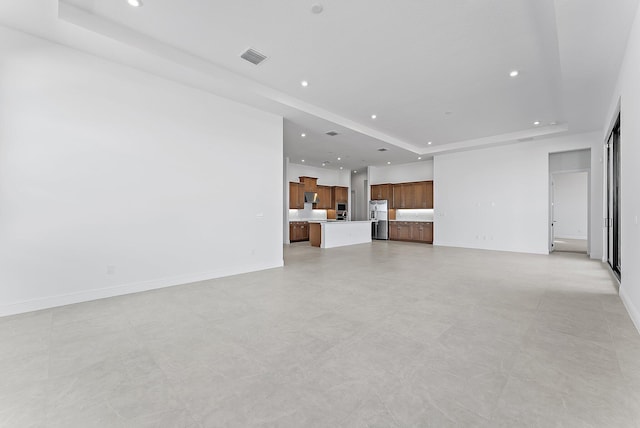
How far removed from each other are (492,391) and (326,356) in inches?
46.0

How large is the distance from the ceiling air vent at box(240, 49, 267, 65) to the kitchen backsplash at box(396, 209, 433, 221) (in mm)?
9499

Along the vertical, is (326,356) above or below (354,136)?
below

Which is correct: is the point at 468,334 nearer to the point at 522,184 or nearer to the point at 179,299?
the point at 179,299

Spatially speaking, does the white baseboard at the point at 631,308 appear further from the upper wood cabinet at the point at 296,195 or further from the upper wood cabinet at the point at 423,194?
the upper wood cabinet at the point at 296,195

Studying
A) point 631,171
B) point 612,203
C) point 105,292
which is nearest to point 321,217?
point 612,203

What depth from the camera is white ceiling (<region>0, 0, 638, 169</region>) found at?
3.13 metres

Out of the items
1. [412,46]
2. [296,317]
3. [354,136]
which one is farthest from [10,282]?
[354,136]

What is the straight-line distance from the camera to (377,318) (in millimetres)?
3141

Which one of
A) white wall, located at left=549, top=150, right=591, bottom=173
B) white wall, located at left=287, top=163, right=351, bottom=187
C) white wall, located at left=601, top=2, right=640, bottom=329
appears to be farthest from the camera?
white wall, located at left=287, top=163, right=351, bottom=187

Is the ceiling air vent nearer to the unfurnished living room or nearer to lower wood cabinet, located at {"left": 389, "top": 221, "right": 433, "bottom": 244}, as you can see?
the unfurnished living room

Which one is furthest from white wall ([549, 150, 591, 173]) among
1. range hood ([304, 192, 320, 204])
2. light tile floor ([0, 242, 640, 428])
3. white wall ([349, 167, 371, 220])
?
range hood ([304, 192, 320, 204])

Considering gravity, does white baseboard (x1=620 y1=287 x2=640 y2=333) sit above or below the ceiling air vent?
below

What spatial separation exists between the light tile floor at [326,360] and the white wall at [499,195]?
4576mm

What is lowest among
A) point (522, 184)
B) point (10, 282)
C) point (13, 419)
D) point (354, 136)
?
point (13, 419)
